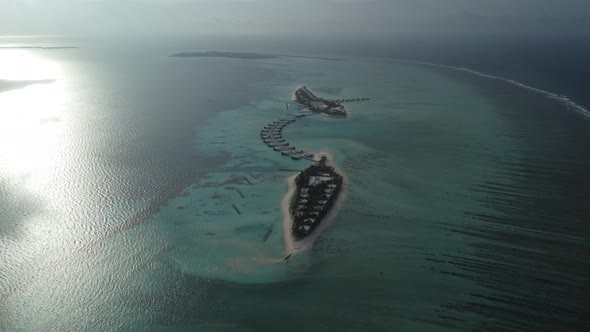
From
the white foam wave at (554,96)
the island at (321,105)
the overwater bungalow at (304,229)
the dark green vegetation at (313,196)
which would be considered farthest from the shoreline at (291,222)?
the white foam wave at (554,96)

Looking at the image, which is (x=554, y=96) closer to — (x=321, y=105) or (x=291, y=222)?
(x=321, y=105)

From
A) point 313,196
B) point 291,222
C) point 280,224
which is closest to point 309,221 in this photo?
point 291,222

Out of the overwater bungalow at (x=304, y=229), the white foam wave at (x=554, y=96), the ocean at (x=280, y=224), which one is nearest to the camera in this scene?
the ocean at (x=280, y=224)

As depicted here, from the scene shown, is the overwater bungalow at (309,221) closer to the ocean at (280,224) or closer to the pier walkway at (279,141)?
the ocean at (280,224)

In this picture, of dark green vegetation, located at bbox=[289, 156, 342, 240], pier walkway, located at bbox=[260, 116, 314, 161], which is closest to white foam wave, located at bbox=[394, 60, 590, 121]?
pier walkway, located at bbox=[260, 116, 314, 161]

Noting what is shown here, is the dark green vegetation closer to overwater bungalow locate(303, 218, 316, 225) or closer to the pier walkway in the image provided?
overwater bungalow locate(303, 218, 316, 225)
